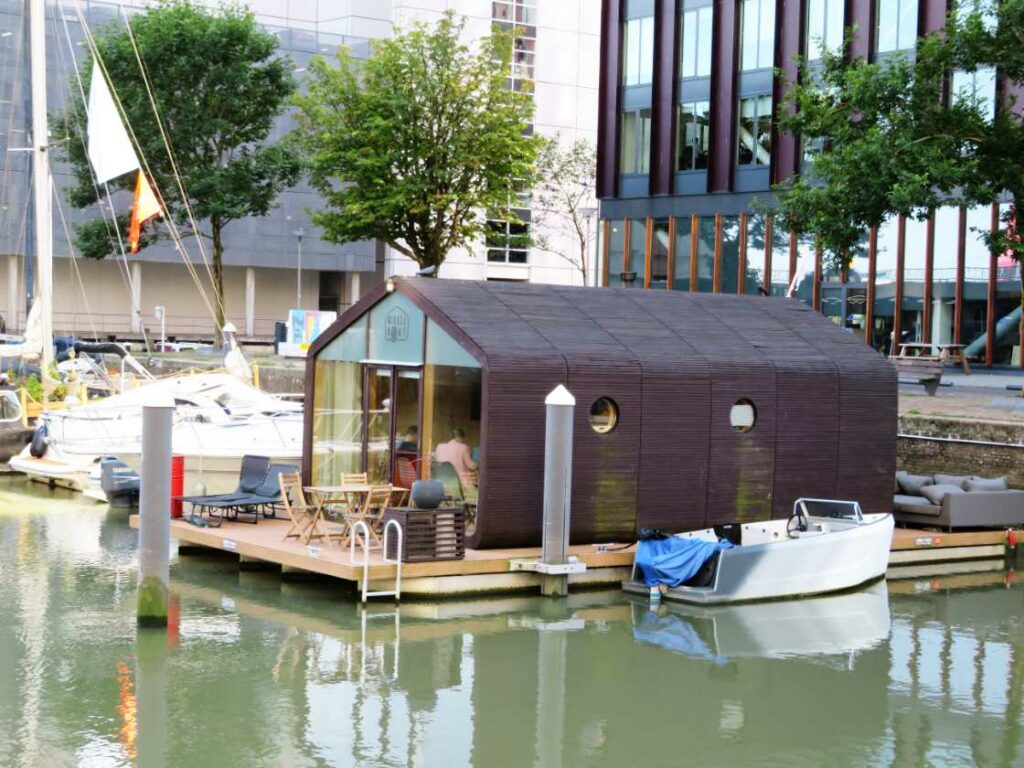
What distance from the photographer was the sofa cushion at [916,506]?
69.7ft

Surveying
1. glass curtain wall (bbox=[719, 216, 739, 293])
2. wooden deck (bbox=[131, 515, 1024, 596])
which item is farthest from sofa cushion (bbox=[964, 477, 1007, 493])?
glass curtain wall (bbox=[719, 216, 739, 293])

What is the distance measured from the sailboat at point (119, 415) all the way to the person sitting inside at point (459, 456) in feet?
27.7

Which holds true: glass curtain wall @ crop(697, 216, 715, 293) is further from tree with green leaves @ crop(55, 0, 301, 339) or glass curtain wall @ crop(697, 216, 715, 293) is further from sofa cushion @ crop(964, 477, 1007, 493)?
sofa cushion @ crop(964, 477, 1007, 493)

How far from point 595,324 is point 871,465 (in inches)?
191

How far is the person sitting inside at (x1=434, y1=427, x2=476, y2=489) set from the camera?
17891 millimetres

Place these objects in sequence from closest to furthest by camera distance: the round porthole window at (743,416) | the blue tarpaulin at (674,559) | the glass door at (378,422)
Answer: the blue tarpaulin at (674,559) < the glass door at (378,422) < the round porthole window at (743,416)

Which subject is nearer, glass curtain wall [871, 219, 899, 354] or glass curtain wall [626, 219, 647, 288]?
glass curtain wall [871, 219, 899, 354]

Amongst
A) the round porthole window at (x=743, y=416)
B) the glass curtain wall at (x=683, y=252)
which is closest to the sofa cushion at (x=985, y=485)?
the round porthole window at (x=743, y=416)

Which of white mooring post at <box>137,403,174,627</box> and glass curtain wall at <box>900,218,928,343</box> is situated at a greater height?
glass curtain wall at <box>900,218,928,343</box>

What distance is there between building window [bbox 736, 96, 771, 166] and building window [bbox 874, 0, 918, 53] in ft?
13.8

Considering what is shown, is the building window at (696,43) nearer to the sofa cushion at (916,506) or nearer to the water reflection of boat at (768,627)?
the sofa cushion at (916,506)

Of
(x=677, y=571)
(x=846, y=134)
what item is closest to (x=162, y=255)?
(x=846, y=134)

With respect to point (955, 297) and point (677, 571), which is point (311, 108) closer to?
point (955, 297)

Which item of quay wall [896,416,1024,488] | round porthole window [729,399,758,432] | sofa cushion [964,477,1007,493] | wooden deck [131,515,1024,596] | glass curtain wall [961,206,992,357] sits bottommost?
wooden deck [131,515,1024,596]
